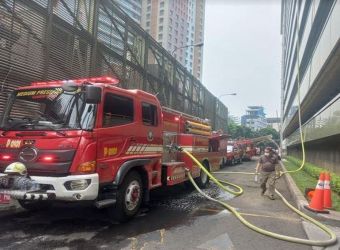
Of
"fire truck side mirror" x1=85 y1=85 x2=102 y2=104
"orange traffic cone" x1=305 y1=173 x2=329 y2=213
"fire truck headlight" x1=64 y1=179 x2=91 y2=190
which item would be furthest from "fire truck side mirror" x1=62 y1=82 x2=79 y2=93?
"orange traffic cone" x1=305 y1=173 x2=329 y2=213

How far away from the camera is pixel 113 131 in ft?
22.7

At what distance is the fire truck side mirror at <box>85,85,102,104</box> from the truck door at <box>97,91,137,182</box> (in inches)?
13.8

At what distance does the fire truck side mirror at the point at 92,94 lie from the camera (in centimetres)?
626

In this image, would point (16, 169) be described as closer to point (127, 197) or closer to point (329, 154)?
point (127, 197)

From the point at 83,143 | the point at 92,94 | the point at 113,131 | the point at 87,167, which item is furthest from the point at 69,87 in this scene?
the point at 87,167

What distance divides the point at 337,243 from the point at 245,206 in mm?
3428

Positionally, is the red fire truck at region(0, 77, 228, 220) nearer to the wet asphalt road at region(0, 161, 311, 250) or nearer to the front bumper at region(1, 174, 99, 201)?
the front bumper at region(1, 174, 99, 201)

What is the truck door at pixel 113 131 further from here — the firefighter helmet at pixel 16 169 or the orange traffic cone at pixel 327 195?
the orange traffic cone at pixel 327 195

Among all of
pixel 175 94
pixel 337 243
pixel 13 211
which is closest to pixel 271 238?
pixel 337 243

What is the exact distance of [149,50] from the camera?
20031 millimetres

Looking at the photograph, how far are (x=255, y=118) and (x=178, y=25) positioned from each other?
68.1m

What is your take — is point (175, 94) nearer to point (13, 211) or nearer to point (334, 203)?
point (334, 203)

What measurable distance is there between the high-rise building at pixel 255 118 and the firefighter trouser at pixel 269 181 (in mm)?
143701

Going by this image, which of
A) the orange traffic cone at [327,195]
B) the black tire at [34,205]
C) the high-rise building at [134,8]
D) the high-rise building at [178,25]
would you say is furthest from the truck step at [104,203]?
the high-rise building at [134,8]
